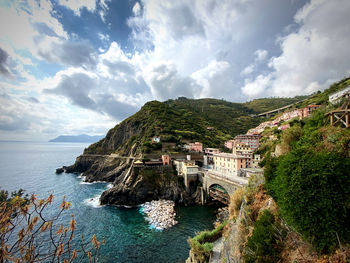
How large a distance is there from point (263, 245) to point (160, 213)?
23990 millimetres

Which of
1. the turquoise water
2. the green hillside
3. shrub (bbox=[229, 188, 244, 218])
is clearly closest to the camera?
shrub (bbox=[229, 188, 244, 218])

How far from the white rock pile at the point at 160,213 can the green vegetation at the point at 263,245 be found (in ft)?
61.3

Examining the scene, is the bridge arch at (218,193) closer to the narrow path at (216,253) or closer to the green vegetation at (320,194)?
the narrow path at (216,253)

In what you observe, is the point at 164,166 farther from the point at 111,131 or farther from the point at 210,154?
the point at 111,131

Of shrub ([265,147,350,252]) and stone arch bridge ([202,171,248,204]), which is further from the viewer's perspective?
stone arch bridge ([202,171,248,204])

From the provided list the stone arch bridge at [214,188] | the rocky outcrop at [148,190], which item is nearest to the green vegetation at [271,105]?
the stone arch bridge at [214,188]

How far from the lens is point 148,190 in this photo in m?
38.3

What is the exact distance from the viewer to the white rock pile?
2609 centimetres

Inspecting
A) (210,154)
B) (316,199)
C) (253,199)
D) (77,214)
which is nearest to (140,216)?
(77,214)

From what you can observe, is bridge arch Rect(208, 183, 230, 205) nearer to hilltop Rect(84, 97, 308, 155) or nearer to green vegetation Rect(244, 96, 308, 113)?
hilltop Rect(84, 97, 308, 155)

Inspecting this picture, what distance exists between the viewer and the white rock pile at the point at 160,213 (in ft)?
85.6

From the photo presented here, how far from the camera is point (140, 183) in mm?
38469

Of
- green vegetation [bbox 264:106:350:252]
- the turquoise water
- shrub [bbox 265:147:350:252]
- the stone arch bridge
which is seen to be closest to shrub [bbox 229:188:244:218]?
green vegetation [bbox 264:106:350:252]

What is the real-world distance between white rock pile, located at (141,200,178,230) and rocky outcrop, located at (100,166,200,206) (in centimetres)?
214
